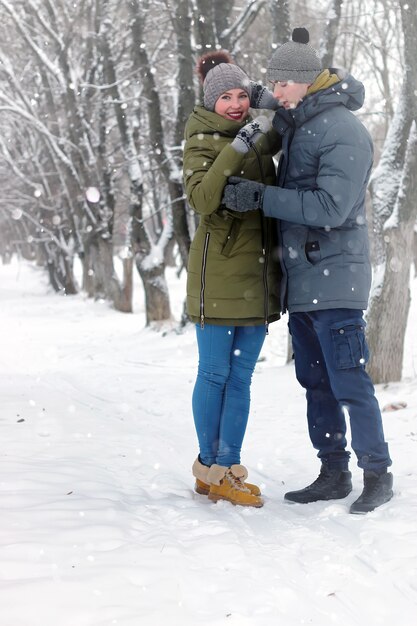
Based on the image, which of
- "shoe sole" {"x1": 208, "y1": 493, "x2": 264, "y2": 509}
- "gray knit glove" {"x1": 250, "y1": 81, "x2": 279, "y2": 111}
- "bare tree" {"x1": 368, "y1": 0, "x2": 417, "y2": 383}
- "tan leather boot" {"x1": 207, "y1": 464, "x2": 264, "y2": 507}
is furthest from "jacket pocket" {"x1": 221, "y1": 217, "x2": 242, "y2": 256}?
"bare tree" {"x1": 368, "y1": 0, "x2": 417, "y2": 383}

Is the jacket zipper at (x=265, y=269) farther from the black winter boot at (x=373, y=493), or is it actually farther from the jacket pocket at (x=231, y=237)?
the black winter boot at (x=373, y=493)

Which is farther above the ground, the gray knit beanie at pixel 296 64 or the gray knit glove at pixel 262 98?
the gray knit beanie at pixel 296 64

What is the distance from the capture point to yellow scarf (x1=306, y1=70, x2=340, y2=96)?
3273 millimetres

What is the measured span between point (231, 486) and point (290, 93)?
6.62 ft

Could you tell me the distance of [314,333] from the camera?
346cm

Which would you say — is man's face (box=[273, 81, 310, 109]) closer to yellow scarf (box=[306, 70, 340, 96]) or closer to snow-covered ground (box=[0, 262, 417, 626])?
yellow scarf (box=[306, 70, 340, 96])

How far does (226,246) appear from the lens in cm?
334

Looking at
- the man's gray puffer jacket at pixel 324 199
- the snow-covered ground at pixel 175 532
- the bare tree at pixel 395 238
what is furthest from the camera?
the bare tree at pixel 395 238

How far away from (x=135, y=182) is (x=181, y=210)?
9.19 ft

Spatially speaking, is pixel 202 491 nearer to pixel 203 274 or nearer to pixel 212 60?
pixel 203 274

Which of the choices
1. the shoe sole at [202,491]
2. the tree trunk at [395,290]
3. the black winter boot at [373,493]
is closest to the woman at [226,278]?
the shoe sole at [202,491]

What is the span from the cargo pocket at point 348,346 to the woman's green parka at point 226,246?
1.26ft

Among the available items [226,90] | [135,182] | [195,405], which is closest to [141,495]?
[195,405]

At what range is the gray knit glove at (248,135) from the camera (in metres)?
3.12
